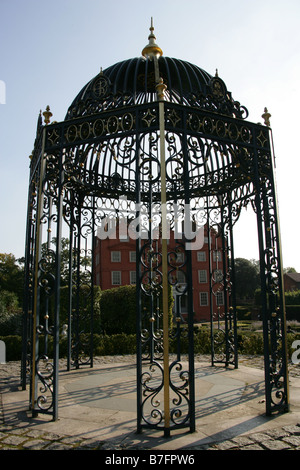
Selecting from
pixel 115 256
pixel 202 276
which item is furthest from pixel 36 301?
pixel 202 276

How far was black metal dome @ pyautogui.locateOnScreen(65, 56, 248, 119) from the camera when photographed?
544 cm

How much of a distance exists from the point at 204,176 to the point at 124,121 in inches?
161

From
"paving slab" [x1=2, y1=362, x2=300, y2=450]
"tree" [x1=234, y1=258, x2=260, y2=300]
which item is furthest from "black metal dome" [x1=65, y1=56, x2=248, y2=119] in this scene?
"tree" [x1=234, y1=258, x2=260, y2=300]

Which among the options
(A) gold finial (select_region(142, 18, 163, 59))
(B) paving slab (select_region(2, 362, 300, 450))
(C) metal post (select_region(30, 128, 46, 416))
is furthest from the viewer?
(A) gold finial (select_region(142, 18, 163, 59))

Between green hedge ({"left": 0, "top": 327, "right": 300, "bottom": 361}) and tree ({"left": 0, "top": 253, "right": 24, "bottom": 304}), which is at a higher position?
tree ({"left": 0, "top": 253, "right": 24, "bottom": 304})

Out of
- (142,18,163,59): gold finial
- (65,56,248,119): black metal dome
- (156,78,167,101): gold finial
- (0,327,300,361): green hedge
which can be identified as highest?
(142,18,163,59): gold finial

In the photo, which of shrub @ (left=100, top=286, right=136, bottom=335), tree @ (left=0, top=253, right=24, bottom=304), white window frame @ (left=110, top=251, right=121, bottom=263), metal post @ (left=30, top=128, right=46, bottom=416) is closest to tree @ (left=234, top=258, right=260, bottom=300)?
white window frame @ (left=110, top=251, right=121, bottom=263)

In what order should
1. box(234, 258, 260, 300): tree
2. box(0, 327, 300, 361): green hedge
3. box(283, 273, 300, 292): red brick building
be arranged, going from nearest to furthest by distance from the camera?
box(0, 327, 300, 361): green hedge
box(283, 273, 300, 292): red brick building
box(234, 258, 260, 300): tree

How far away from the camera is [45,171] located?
5.68 m

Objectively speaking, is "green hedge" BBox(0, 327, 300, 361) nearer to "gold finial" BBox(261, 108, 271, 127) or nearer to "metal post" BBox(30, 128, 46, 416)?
"metal post" BBox(30, 128, 46, 416)

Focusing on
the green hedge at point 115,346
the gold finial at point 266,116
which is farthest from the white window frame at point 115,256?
the gold finial at point 266,116

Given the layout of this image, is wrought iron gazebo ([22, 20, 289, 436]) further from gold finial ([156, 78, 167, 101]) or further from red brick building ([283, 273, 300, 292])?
red brick building ([283, 273, 300, 292])

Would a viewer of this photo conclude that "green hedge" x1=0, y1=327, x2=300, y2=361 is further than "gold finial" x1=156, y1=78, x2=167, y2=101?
Yes
